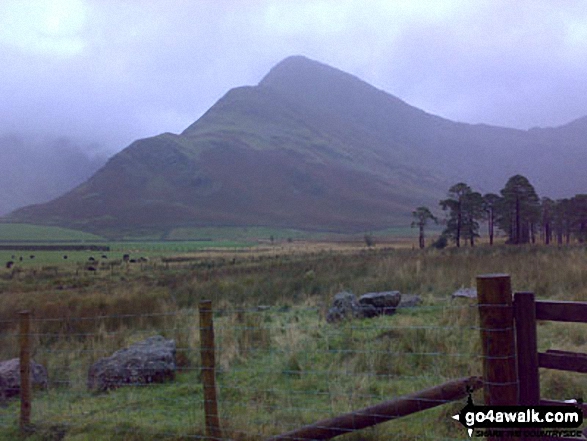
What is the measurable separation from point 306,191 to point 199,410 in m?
175

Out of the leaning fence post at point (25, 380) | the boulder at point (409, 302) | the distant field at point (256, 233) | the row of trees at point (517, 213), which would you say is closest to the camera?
the leaning fence post at point (25, 380)

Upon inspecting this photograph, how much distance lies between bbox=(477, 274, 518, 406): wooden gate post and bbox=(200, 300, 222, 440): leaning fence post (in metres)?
2.86

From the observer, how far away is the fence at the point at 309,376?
3865 millimetres

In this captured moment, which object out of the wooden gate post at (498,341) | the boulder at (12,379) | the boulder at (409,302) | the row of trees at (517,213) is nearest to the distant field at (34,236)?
the row of trees at (517,213)

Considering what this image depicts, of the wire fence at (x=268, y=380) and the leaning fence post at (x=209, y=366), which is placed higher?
the leaning fence post at (x=209, y=366)

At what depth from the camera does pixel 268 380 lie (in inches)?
315

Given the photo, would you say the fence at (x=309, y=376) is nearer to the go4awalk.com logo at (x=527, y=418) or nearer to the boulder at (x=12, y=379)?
the go4awalk.com logo at (x=527, y=418)

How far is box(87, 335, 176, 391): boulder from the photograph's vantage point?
823 centimetres

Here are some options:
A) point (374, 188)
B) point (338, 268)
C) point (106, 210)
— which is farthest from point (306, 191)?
point (338, 268)

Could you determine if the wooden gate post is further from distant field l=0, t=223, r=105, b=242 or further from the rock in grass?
distant field l=0, t=223, r=105, b=242

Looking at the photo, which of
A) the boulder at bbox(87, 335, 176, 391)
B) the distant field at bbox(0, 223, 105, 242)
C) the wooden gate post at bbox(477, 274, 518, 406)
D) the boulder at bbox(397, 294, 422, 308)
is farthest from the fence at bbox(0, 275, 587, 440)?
the distant field at bbox(0, 223, 105, 242)

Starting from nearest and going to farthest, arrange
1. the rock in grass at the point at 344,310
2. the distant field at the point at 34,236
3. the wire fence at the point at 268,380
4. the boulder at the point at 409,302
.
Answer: the wire fence at the point at 268,380 < the rock in grass at the point at 344,310 < the boulder at the point at 409,302 < the distant field at the point at 34,236

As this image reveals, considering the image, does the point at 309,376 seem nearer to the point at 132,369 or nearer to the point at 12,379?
the point at 132,369

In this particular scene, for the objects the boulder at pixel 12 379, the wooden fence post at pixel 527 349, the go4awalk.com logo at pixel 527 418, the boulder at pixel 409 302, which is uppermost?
the wooden fence post at pixel 527 349
